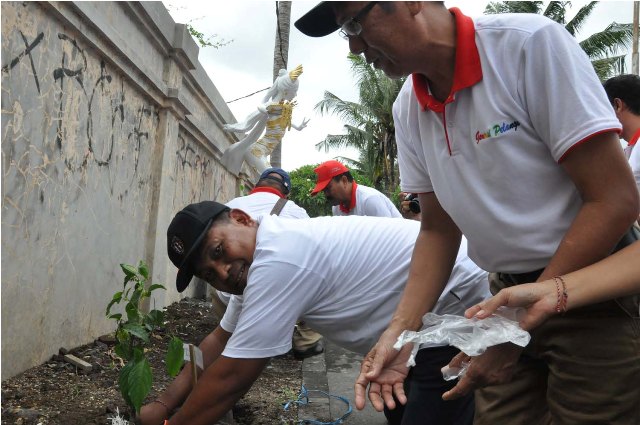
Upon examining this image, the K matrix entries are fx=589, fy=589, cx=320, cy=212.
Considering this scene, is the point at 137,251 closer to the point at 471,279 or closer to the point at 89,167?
the point at 89,167

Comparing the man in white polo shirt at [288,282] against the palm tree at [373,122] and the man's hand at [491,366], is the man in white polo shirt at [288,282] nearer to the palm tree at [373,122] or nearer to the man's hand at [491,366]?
the man's hand at [491,366]

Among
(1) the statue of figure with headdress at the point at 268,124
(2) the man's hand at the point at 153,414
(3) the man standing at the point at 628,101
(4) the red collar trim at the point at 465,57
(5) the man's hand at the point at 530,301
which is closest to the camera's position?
(5) the man's hand at the point at 530,301

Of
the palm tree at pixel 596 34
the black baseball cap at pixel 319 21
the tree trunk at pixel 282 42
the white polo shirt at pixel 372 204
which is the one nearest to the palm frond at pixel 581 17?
the palm tree at pixel 596 34

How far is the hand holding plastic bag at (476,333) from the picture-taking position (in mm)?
1235

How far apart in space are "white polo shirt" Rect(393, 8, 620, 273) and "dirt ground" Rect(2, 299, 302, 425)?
→ 7.35ft

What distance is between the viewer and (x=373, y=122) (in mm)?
23500

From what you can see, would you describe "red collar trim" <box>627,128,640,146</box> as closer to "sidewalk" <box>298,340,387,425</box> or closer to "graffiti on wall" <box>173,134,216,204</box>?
"sidewalk" <box>298,340,387,425</box>

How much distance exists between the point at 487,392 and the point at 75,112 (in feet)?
10.7

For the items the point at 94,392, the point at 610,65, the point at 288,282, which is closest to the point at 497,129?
the point at 288,282

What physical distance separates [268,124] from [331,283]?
6648mm

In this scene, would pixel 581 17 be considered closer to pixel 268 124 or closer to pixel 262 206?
pixel 268 124

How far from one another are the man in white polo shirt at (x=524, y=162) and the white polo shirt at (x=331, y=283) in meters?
0.57

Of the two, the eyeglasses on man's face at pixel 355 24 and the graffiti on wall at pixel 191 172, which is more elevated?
the eyeglasses on man's face at pixel 355 24

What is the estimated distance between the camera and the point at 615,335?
4.64ft
